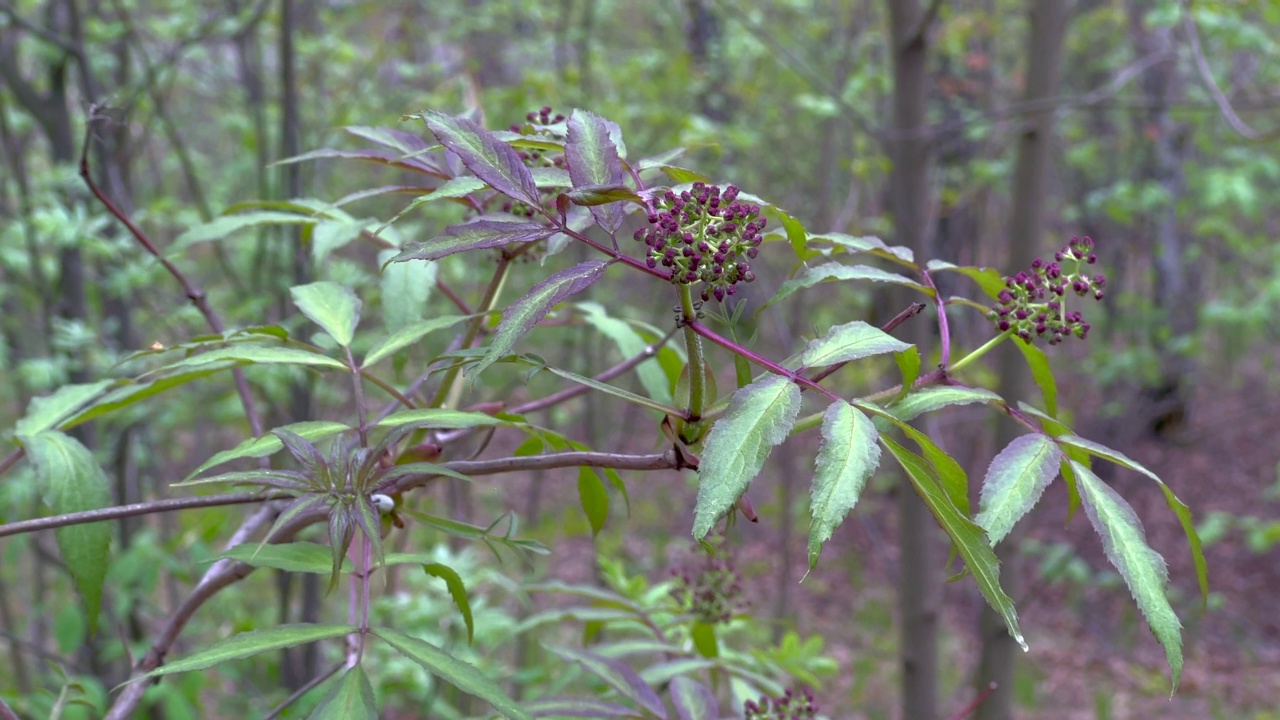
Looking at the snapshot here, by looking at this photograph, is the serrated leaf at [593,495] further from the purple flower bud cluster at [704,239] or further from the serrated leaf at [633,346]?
the purple flower bud cluster at [704,239]

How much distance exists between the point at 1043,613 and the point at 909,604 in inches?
252

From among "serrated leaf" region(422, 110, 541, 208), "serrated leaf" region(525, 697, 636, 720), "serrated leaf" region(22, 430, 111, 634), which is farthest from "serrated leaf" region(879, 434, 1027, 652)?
"serrated leaf" region(22, 430, 111, 634)

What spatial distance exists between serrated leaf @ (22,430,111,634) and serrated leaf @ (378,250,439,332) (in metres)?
0.38

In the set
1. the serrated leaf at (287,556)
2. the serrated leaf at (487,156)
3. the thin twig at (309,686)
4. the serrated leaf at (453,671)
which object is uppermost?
the serrated leaf at (487,156)

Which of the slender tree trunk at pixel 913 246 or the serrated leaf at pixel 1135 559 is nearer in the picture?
the serrated leaf at pixel 1135 559

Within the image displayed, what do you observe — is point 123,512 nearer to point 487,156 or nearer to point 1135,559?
point 487,156

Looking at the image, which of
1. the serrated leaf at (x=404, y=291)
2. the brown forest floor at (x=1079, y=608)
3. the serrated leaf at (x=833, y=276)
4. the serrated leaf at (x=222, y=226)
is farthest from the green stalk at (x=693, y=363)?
the brown forest floor at (x=1079, y=608)

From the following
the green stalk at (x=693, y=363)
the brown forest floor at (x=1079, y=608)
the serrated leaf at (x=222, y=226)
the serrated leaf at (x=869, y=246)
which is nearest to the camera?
the green stalk at (x=693, y=363)

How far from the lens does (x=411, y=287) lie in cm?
127

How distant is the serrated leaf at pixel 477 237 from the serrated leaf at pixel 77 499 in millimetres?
522

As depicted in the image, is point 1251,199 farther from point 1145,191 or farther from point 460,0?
point 460,0

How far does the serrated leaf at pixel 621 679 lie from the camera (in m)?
1.22

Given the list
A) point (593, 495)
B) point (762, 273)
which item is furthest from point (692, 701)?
point (762, 273)

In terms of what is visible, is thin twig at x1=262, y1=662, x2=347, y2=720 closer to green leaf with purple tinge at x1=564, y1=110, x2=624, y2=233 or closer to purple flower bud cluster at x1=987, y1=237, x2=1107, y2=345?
green leaf with purple tinge at x1=564, y1=110, x2=624, y2=233
